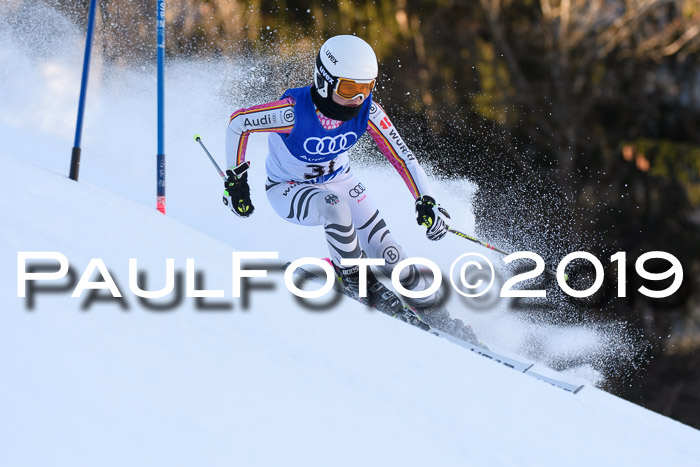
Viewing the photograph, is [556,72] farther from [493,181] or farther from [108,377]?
[108,377]

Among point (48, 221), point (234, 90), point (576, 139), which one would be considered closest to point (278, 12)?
point (234, 90)

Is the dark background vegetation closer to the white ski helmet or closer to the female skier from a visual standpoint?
the female skier

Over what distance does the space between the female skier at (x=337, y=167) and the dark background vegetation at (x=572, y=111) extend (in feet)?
27.6

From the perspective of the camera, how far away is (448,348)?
279 centimetres

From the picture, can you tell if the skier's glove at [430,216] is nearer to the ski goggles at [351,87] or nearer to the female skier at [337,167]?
the female skier at [337,167]

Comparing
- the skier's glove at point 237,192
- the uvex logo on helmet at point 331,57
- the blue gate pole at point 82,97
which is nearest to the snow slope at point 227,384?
the blue gate pole at point 82,97

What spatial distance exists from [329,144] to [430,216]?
2.25 feet

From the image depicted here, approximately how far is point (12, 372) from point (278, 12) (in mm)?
12145

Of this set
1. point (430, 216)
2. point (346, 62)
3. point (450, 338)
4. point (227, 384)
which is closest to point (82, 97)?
point (346, 62)

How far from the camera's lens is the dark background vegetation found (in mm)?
12773

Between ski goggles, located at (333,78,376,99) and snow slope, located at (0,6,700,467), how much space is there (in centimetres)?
96

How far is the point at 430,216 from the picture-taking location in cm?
383

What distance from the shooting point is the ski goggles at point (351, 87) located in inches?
133

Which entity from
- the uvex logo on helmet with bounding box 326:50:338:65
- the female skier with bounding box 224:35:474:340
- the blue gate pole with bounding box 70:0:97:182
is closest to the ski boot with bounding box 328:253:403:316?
the female skier with bounding box 224:35:474:340
